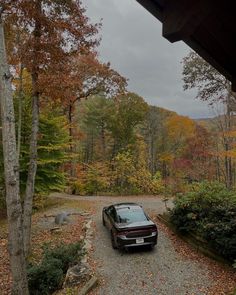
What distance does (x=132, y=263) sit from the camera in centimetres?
888

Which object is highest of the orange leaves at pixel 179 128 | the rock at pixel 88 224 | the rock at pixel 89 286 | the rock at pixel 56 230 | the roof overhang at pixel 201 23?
the orange leaves at pixel 179 128

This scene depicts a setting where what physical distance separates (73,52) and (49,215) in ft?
30.8

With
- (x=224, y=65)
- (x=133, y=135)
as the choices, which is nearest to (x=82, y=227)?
(x=224, y=65)

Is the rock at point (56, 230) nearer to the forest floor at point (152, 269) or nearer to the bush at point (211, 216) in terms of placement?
the forest floor at point (152, 269)

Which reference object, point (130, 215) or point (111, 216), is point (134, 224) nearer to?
point (130, 215)

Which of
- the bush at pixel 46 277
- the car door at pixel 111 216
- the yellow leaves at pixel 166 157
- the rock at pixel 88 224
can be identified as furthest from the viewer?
the yellow leaves at pixel 166 157

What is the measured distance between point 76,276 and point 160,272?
2.38m

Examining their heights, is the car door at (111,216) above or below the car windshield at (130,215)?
below

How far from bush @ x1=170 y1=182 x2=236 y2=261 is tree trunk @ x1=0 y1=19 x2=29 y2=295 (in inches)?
210

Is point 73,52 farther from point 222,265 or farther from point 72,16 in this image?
point 222,265


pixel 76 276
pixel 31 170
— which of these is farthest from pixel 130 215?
pixel 31 170

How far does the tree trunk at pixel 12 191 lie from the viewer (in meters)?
6.83

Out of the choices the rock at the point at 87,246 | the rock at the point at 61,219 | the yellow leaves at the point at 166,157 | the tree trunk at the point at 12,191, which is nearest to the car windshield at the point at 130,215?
the rock at the point at 87,246

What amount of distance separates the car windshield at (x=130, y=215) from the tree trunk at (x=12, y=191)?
4.02 metres
